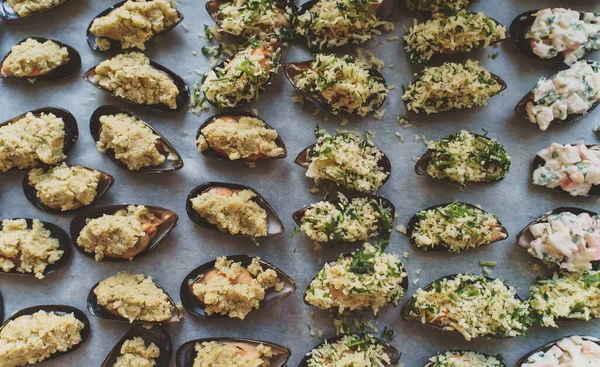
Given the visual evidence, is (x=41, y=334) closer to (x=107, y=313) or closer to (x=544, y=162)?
(x=107, y=313)

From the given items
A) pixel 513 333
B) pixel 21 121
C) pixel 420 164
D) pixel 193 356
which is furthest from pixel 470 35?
pixel 21 121

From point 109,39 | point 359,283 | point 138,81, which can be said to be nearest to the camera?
point 359,283

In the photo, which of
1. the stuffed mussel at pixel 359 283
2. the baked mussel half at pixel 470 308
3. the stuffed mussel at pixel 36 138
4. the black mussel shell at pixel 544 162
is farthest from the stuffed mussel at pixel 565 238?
the stuffed mussel at pixel 36 138

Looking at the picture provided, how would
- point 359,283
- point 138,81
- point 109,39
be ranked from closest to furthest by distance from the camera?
point 359,283
point 138,81
point 109,39

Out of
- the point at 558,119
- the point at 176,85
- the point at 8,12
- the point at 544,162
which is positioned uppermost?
the point at 8,12

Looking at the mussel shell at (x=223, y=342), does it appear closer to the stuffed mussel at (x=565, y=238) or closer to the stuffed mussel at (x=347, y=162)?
the stuffed mussel at (x=347, y=162)

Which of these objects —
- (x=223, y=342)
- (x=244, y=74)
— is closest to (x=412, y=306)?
(x=223, y=342)

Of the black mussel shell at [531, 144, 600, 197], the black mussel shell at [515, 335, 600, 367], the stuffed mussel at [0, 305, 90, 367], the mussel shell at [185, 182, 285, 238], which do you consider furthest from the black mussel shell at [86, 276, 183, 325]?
the black mussel shell at [531, 144, 600, 197]

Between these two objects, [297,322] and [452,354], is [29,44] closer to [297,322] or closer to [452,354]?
[297,322]
